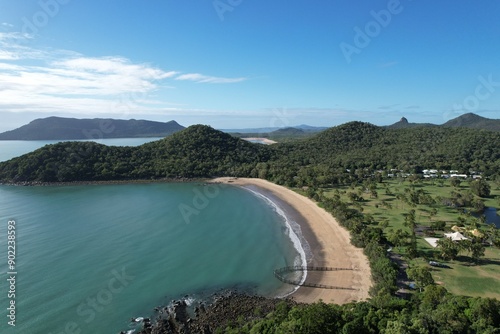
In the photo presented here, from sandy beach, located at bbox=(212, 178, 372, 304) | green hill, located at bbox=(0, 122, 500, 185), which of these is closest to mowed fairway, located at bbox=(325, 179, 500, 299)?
sandy beach, located at bbox=(212, 178, 372, 304)

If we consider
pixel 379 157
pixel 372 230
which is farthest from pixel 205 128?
pixel 372 230

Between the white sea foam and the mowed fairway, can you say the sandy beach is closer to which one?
the white sea foam

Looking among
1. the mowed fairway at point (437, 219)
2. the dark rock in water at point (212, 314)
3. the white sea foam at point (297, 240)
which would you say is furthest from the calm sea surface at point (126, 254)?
the mowed fairway at point (437, 219)

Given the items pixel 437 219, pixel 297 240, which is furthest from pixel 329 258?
pixel 437 219

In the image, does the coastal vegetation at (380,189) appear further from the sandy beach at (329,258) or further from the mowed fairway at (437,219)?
the sandy beach at (329,258)

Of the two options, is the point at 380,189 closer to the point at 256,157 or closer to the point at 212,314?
the point at 256,157

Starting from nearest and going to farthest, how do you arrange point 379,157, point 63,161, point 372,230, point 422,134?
point 372,230 → point 63,161 → point 379,157 → point 422,134

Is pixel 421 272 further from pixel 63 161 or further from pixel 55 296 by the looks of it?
pixel 63 161
